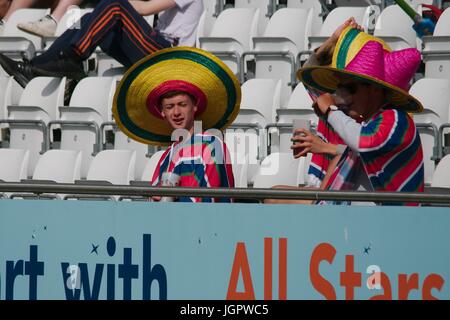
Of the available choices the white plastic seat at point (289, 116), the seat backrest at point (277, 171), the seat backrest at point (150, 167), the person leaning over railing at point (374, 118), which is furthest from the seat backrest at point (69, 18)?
the person leaning over railing at point (374, 118)

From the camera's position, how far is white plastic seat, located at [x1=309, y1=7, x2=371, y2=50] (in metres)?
8.46

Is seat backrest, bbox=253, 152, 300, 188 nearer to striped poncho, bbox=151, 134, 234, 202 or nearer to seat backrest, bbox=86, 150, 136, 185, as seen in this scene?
seat backrest, bbox=86, 150, 136, 185

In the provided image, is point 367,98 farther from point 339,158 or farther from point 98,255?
point 98,255

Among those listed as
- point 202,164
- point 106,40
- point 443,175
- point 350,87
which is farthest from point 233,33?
point 350,87

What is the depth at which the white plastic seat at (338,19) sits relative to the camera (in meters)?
8.46

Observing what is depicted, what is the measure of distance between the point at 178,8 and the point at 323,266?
12.5 ft

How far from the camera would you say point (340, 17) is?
28.2 feet

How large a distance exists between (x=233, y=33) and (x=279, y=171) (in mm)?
1856

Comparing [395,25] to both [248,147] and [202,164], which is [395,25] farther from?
[202,164]

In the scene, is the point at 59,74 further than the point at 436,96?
Yes

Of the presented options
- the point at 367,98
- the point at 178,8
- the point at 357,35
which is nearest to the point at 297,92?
the point at 178,8

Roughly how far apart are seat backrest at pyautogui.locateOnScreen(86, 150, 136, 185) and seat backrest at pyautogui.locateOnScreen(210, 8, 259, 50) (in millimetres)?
1456

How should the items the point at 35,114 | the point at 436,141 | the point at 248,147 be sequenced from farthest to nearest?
the point at 35,114 < the point at 248,147 < the point at 436,141

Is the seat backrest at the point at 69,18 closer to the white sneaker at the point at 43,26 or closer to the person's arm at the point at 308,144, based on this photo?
the white sneaker at the point at 43,26
